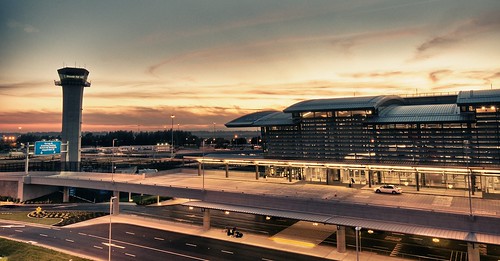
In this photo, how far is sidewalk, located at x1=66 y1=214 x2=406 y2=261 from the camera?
38.6 metres

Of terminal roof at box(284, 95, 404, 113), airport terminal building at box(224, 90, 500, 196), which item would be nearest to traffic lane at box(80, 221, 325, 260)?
airport terminal building at box(224, 90, 500, 196)

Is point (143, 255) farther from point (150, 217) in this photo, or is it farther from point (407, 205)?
point (407, 205)

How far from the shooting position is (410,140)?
A: 5997 centimetres

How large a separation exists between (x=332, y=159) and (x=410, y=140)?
16.2m

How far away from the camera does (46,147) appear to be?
83.4 metres

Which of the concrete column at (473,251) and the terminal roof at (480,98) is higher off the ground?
the terminal roof at (480,98)

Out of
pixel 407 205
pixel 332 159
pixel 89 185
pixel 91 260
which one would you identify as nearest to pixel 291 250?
pixel 407 205

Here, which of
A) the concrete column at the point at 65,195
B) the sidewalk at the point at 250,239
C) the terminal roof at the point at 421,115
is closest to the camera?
the sidewalk at the point at 250,239

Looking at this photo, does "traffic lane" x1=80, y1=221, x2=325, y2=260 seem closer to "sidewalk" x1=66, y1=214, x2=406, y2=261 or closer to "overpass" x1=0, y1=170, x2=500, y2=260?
"sidewalk" x1=66, y1=214, x2=406, y2=261

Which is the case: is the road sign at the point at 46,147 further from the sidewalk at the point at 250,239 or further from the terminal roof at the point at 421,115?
the terminal roof at the point at 421,115

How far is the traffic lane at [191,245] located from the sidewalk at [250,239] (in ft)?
4.30

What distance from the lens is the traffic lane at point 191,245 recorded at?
39.4 meters

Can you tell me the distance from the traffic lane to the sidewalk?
1312mm

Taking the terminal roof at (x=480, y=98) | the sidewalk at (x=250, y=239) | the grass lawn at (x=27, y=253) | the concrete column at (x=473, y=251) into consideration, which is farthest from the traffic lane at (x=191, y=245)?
the terminal roof at (x=480, y=98)
